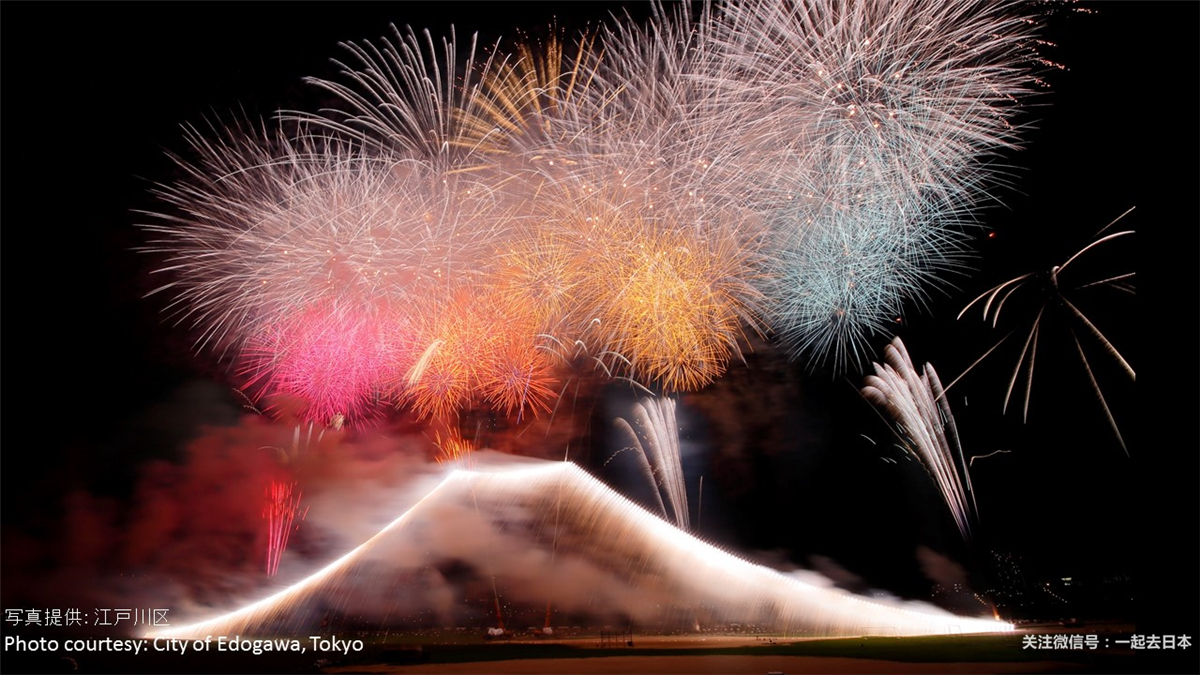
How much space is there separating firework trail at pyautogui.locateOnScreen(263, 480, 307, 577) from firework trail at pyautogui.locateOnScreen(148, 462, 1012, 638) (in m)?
0.63

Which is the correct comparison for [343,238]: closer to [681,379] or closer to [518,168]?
[518,168]

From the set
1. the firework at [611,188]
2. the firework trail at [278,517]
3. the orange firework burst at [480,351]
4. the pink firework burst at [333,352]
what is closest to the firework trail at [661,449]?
the firework at [611,188]

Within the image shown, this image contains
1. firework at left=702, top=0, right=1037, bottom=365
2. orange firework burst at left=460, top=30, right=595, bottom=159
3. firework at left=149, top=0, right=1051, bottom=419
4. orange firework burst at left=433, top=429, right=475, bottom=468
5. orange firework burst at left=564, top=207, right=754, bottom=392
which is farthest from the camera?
orange firework burst at left=433, top=429, right=475, bottom=468

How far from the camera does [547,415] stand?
11234 millimetres

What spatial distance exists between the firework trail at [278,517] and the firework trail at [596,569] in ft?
2.05

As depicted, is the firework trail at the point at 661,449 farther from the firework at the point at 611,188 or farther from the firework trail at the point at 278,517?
the firework trail at the point at 278,517

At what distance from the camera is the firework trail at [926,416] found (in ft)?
32.0

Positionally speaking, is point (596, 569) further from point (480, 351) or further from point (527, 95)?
point (527, 95)

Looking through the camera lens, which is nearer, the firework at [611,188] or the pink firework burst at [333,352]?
the firework at [611,188]

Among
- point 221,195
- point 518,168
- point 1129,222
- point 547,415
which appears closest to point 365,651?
point 547,415

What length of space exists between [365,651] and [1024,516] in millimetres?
11617

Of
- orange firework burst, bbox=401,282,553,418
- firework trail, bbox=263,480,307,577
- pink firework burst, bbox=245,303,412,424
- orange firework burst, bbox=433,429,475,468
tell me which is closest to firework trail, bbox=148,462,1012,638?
orange firework burst, bbox=433,429,475,468

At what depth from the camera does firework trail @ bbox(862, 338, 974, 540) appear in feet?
32.0

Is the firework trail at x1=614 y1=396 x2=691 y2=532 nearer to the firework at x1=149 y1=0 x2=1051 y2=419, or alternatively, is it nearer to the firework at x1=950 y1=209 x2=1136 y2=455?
the firework at x1=149 y1=0 x2=1051 y2=419
